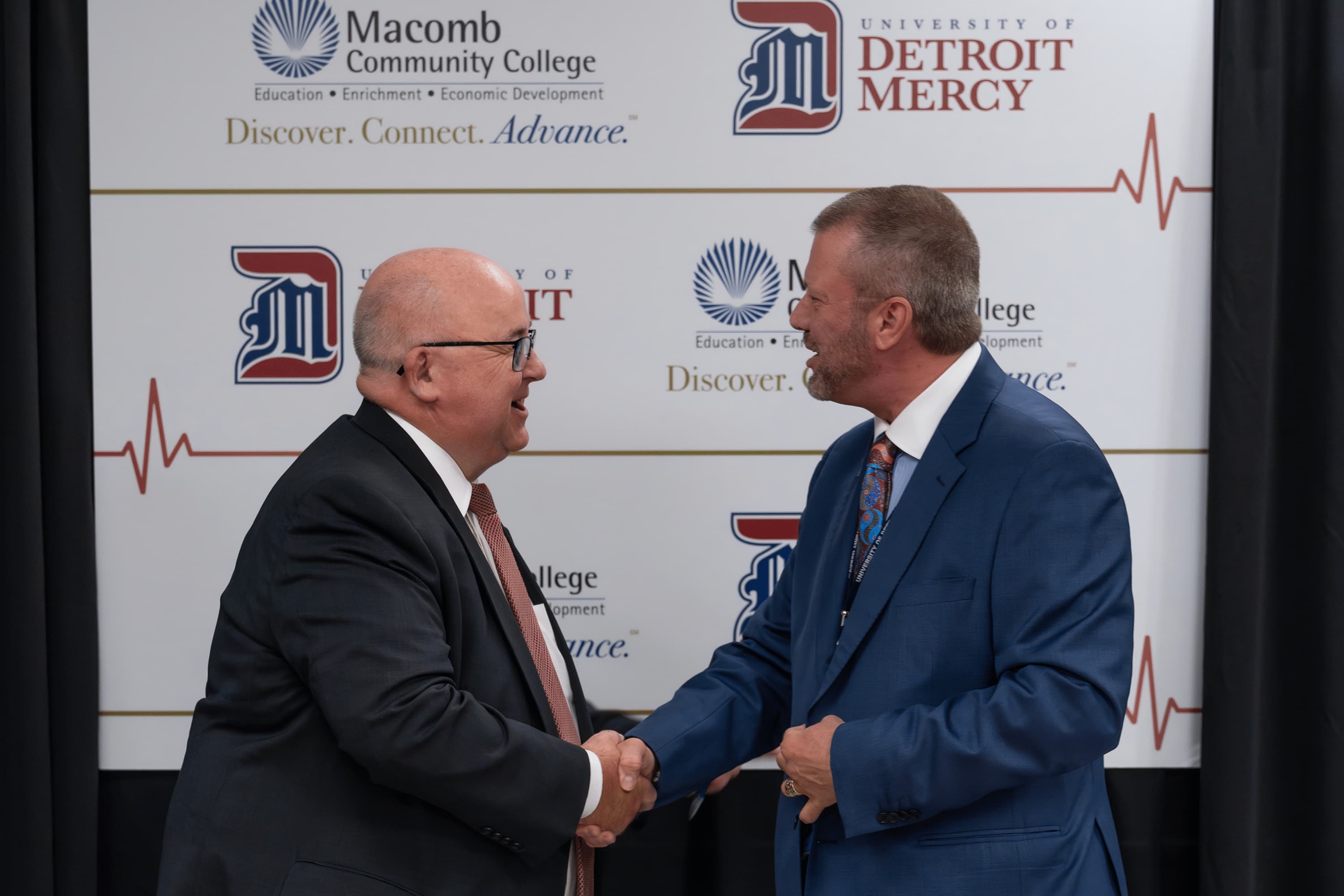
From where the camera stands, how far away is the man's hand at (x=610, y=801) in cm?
181

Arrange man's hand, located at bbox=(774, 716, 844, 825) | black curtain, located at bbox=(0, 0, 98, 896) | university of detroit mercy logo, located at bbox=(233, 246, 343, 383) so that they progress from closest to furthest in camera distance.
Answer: man's hand, located at bbox=(774, 716, 844, 825) → black curtain, located at bbox=(0, 0, 98, 896) → university of detroit mercy logo, located at bbox=(233, 246, 343, 383)

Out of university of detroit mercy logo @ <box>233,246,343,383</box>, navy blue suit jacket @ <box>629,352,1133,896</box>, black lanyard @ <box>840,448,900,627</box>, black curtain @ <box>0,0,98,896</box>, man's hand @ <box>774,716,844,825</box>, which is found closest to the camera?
navy blue suit jacket @ <box>629,352,1133,896</box>

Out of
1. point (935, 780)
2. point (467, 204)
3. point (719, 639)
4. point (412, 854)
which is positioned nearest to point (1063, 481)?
point (935, 780)

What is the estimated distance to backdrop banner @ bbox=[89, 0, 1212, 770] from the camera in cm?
275

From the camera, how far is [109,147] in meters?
2.74

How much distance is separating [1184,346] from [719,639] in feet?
4.78

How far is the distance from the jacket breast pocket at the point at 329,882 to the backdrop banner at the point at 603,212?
128 centimetres

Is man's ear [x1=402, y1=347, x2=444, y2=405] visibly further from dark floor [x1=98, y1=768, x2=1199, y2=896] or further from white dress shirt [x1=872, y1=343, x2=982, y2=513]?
dark floor [x1=98, y1=768, x2=1199, y2=896]

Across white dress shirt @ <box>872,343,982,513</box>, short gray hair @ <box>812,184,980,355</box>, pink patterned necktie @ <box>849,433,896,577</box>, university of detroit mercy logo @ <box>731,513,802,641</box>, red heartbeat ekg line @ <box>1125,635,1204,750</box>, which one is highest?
short gray hair @ <box>812,184,980,355</box>

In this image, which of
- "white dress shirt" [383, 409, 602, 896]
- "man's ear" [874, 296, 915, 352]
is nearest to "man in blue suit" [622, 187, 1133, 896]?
"man's ear" [874, 296, 915, 352]

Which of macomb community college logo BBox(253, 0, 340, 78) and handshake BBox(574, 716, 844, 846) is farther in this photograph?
macomb community college logo BBox(253, 0, 340, 78)

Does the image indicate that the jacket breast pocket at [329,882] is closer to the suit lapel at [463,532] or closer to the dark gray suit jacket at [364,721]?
the dark gray suit jacket at [364,721]

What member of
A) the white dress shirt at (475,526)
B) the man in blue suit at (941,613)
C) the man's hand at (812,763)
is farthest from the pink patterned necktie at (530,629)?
the man's hand at (812,763)

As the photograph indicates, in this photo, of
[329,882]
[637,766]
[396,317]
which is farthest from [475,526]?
[329,882]
